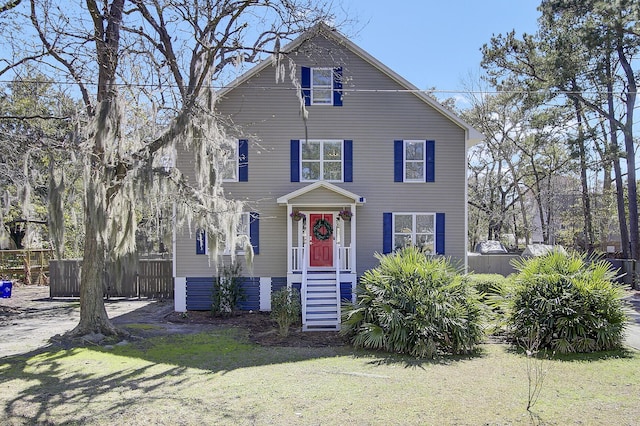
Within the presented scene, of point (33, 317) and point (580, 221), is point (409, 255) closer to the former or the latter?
point (33, 317)

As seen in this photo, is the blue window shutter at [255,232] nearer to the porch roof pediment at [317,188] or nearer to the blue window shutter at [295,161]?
the porch roof pediment at [317,188]

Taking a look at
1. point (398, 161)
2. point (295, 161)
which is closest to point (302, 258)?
point (295, 161)

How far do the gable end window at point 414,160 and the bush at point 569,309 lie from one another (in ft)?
19.4

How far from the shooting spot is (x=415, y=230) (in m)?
14.9

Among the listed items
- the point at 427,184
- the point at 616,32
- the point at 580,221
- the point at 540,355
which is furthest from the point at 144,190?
the point at 580,221

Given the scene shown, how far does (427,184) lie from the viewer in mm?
14953

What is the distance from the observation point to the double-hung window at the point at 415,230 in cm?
1485

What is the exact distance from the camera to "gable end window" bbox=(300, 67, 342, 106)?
1469 cm

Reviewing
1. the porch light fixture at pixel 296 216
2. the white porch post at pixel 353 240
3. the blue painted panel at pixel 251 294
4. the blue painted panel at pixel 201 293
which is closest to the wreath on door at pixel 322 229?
the porch light fixture at pixel 296 216

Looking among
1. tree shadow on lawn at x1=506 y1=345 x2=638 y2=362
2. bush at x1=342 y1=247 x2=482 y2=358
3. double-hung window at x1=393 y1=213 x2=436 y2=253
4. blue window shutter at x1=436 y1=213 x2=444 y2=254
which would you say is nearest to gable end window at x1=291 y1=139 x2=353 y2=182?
double-hung window at x1=393 y1=213 x2=436 y2=253

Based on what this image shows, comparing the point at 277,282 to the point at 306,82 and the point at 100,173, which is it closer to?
the point at 306,82

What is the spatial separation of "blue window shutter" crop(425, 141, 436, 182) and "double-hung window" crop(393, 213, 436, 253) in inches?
46.7

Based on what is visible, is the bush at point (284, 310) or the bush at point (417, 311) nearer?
the bush at point (417, 311)

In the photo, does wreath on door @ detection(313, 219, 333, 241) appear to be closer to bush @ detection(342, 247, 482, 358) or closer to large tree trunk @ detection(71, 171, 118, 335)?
bush @ detection(342, 247, 482, 358)
